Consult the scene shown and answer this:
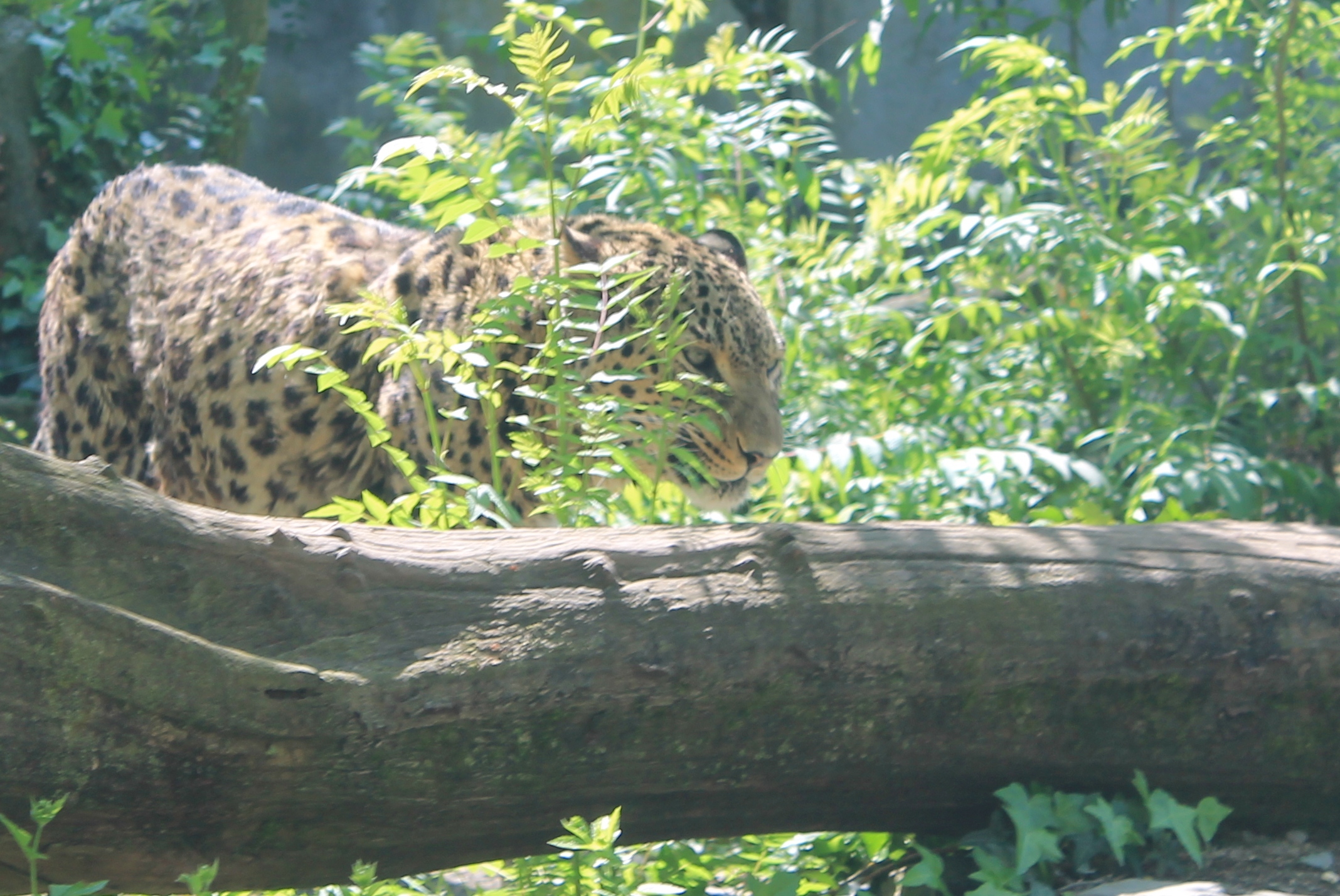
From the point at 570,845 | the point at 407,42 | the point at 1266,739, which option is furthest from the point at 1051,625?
the point at 407,42

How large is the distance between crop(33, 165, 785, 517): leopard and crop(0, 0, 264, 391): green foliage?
12.1ft

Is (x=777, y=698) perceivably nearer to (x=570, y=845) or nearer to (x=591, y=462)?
(x=570, y=845)

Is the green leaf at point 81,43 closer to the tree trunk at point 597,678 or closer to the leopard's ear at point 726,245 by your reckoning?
the leopard's ear at point 726,245

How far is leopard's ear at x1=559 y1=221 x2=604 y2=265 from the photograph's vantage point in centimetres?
329

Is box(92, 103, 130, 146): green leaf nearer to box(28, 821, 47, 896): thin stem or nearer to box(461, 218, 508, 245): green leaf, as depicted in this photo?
box(461, 218, 508, 245): green leaf

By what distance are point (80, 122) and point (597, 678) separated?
7228mm

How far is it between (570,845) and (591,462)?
3.81 feet

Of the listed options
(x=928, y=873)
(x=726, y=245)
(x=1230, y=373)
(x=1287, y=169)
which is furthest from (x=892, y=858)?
(x=1287, y=169)

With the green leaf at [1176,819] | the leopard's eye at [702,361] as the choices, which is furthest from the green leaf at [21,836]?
the leopard's eye at [702,361]

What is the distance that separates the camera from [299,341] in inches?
140

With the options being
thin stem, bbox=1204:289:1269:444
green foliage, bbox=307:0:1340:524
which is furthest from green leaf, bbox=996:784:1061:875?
thin stem, bbox=1204:289:1269:444

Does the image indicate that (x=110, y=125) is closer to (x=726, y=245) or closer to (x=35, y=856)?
(x=726, y=245)

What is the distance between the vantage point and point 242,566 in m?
1.97

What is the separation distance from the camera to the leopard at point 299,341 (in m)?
3.41
